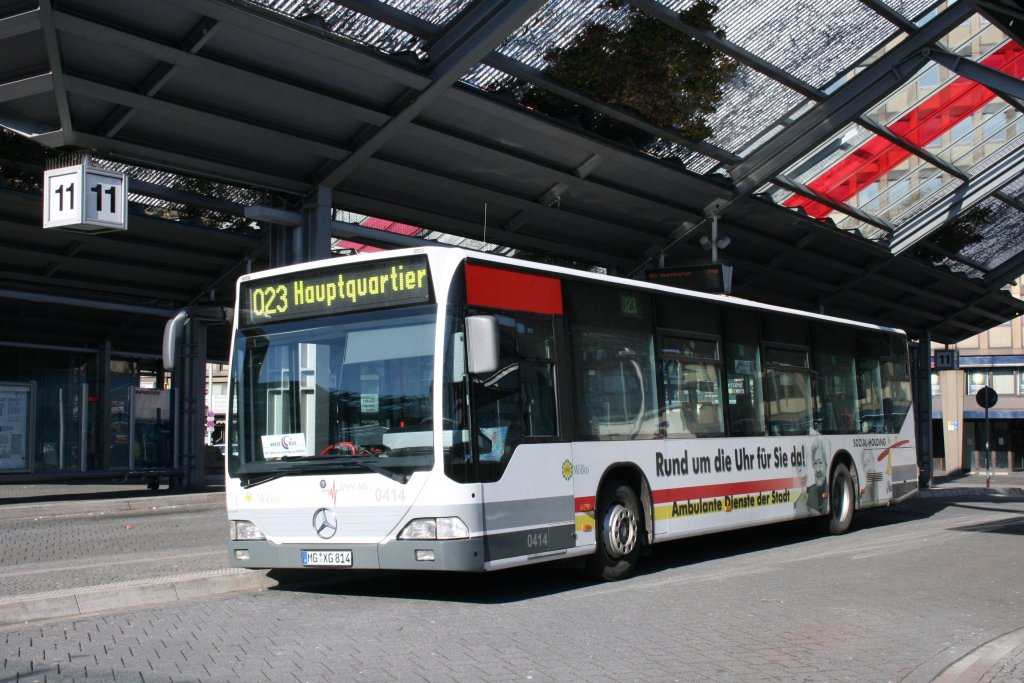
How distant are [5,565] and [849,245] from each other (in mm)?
21968

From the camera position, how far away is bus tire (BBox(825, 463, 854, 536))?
1598 cm

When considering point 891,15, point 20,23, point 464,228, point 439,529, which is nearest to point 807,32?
point 891,15

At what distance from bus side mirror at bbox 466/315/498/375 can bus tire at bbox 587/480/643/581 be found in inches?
93.2

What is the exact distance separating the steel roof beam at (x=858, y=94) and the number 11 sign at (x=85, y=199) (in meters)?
12.3

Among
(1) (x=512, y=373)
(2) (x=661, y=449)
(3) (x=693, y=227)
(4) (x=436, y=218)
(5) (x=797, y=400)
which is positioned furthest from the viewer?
(3) (x=693, y=227)

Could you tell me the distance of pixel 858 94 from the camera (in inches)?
816

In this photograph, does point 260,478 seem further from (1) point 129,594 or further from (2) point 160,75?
(2) point 160,75

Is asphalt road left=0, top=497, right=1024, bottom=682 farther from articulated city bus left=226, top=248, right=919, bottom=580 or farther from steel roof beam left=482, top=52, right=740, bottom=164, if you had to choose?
steel roof beam left=482, top=52, right=740, bottom=164

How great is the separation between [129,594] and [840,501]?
10.6m

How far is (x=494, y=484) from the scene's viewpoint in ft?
30.0

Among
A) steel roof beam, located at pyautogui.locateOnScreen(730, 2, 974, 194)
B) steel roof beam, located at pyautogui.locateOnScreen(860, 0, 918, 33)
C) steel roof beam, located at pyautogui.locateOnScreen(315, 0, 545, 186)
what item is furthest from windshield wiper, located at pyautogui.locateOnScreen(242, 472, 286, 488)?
steel roof beam, located at pyautogui.locateOnScreen(730, 2, 974, 194)

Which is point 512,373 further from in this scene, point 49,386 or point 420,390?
point 49,386

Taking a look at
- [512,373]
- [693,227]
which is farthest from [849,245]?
[512,373]

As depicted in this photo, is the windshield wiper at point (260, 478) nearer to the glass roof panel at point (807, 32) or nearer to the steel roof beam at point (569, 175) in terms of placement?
the steel roof beam at point (569, 175)
